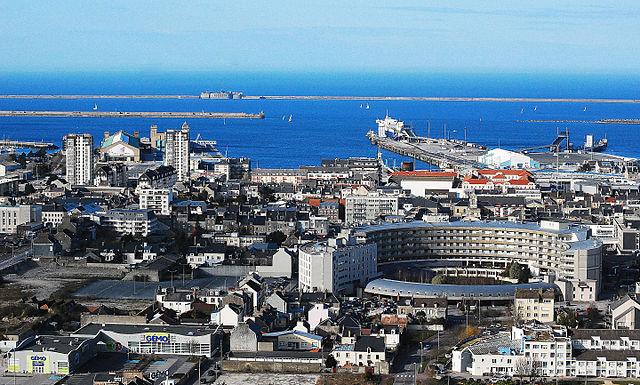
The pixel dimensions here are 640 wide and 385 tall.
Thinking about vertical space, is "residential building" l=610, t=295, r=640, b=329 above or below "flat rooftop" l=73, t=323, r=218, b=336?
above

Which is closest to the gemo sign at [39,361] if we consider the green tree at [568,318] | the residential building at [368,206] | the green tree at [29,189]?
the green tree at [568,318]

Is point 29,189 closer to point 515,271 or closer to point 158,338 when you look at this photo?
point 515,271

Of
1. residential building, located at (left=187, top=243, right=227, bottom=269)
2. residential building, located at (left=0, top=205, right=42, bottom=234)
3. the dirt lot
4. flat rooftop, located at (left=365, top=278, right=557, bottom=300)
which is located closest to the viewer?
flat rooftop, located at (left=365, top=278, right=557, bottom=300)

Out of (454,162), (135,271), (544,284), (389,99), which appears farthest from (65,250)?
(389,99)

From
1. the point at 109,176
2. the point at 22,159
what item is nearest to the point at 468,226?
the point at 109,176

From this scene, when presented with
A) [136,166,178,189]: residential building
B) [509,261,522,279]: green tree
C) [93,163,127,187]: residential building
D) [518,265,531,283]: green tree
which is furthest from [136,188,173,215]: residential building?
[518,265,531,283]: green tree

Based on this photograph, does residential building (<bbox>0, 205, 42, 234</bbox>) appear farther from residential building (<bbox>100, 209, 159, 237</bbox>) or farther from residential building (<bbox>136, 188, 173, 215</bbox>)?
residential building (<bbox>136, 188, 173, 215</bbox>)

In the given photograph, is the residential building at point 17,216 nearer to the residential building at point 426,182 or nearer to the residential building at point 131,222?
the residential building at point 131,222
